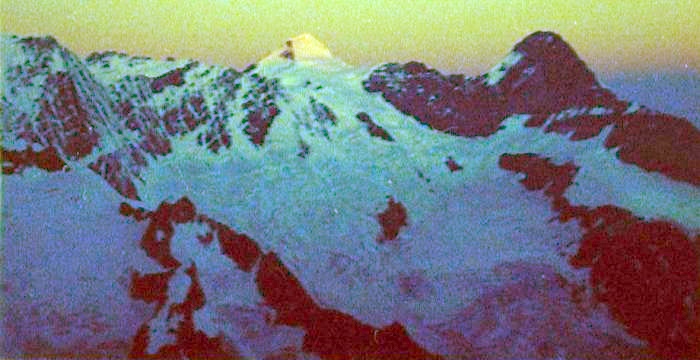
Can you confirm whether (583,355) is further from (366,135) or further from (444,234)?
(366,135)

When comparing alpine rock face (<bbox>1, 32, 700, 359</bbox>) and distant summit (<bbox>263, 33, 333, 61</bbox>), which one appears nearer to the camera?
alpine rock face (<bbox>1, 32, 700, 359</bbox>)

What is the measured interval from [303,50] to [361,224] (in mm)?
1281

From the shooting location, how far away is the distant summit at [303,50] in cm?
395

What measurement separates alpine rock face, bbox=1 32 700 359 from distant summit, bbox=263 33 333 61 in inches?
1.0

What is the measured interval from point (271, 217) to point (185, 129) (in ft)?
3.58

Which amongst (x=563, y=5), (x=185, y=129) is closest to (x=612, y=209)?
(x=563, y=5)

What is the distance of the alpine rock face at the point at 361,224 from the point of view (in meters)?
3.61

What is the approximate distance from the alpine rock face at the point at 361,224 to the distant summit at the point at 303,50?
25 mm

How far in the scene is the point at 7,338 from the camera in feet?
11.9

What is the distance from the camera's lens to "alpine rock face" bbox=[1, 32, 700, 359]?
11.9ft

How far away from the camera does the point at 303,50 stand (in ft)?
13.9

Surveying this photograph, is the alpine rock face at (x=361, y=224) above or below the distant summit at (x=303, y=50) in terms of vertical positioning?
below

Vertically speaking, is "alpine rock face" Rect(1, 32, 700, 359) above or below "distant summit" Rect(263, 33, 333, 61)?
below

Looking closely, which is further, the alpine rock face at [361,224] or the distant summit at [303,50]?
the distant summit at [303,50]
